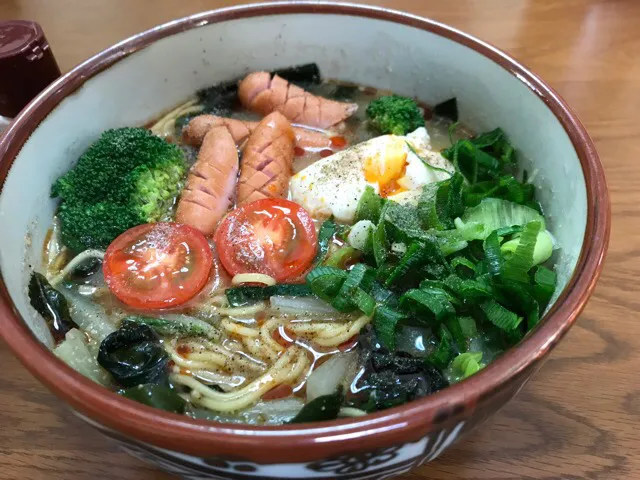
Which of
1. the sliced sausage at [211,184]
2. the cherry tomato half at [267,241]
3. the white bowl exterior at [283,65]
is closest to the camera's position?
the white bowl exterior at [283,65]

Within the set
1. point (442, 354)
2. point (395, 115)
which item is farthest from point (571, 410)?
point (395, 115)

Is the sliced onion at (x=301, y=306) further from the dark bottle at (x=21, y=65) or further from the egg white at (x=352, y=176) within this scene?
the dark bottle at (x=21, y=65)

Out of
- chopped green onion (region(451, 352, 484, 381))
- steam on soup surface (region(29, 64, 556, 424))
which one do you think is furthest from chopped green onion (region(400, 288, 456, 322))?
chopped green onion (region(451, 352, 484, 381))

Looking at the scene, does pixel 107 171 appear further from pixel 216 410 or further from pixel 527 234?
pixel 527 234

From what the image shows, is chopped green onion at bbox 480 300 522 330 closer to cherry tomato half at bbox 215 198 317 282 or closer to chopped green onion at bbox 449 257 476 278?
chopped green onion at bbox 449 257 476 278

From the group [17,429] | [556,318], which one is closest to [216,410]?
[17,429]

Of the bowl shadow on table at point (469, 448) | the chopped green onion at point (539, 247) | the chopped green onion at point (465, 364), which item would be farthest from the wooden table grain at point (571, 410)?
the chopped green onion at point (539, 247)

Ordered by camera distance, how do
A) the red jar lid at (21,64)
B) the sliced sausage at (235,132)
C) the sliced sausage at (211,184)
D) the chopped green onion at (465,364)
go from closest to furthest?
the chopped green onion at (465,364)
the sliced sausage at (211,184)
the red jar lid at (21,64)
the sliced sausage at (235,132)

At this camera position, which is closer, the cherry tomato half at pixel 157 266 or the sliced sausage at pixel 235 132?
the cherry tomato half at pixel 157 266
